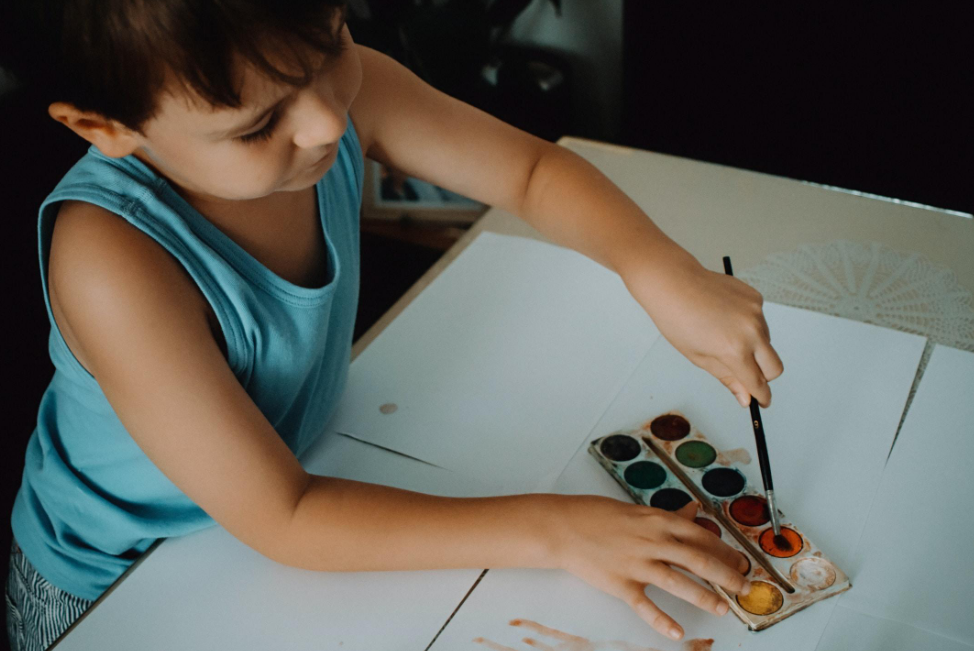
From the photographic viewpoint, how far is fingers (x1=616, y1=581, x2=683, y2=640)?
1.90 ft

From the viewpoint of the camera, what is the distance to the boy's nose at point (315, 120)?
22.6 inches

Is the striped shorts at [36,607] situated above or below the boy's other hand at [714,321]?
below

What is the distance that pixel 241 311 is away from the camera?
26.6 inches

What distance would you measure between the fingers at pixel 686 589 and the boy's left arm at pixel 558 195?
19 cm

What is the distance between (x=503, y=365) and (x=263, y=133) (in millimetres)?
351

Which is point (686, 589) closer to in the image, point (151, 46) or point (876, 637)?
point (876, 637)

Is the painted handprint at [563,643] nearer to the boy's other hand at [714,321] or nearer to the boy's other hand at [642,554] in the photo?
the boy's other hand at [642,554]

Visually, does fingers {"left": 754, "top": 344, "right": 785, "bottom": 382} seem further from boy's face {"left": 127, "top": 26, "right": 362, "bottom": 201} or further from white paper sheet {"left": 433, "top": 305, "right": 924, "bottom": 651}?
boy's face {"left": 127, "top": 26, "right": 362, "bottom": 201}

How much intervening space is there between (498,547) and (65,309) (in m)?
0.37

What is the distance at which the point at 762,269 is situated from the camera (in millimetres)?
922

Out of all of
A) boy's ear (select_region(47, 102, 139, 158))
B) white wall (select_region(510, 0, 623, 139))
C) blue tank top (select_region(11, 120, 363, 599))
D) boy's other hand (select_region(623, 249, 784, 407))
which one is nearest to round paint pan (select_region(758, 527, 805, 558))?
boy's other hand (select_region(623, 249, 784, 407))

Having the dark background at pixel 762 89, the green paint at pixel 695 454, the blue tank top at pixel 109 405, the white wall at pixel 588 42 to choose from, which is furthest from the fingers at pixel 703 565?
the white wall at pixel 588 42

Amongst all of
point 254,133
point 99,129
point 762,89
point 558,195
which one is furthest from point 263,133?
point 762,89

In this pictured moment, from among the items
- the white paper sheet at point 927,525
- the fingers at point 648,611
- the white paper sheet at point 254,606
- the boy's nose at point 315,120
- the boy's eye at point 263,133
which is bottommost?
the white paper sheet at point 254,606
